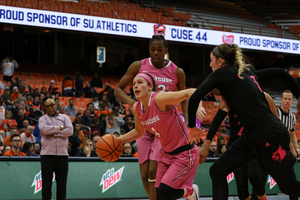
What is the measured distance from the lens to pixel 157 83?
5445 millimetres

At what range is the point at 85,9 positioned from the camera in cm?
1836

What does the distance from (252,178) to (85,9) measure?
1444 cm

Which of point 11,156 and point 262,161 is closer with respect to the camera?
point 262,161

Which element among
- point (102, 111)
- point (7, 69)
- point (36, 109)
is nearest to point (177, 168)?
point (36, 109)

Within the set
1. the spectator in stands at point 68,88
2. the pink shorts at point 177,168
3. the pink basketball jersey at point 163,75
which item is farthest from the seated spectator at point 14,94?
the pink shorts at point 177,168

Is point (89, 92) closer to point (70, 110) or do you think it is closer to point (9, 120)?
point (70, 110)

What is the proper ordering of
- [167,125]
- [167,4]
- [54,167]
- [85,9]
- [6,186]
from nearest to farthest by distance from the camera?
[167,125], [54,167], [6,186], [85,9], [167,4]

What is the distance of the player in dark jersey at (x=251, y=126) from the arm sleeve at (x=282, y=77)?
0.48 m

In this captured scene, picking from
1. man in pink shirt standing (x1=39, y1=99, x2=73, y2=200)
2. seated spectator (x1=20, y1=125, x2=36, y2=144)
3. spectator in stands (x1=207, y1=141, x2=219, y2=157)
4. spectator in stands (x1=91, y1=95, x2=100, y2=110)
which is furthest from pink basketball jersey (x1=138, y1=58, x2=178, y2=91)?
spectator in stands (x1=91, y1=95, x2=100, y2=110)

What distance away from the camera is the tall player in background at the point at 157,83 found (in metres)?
5.23

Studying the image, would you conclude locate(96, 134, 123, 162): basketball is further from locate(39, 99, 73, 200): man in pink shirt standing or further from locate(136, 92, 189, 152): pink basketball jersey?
locate(39, 99, 73, 200): man in pink shirt standing

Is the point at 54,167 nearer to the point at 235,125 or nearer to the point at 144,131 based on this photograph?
the point at 144,131

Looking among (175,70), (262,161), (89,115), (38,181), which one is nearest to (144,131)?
(175,70)

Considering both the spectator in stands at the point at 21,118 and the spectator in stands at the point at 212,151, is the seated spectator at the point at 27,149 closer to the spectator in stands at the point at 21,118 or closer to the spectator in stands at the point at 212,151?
the spectator in stands at the point at 21,118
